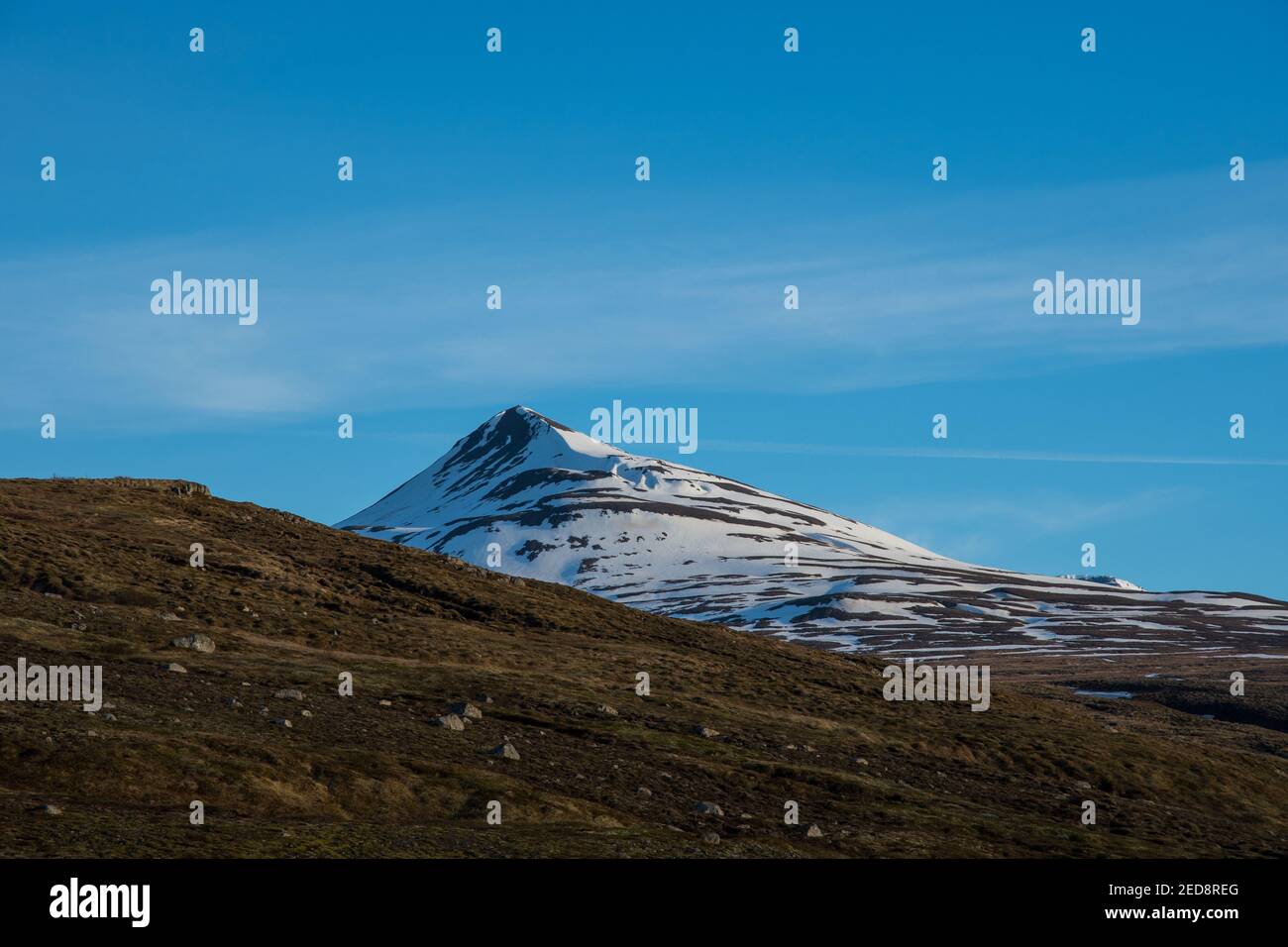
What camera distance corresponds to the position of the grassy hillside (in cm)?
3123

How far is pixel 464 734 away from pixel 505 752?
2721 millimetres

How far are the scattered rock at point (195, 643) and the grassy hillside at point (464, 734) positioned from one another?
58cm

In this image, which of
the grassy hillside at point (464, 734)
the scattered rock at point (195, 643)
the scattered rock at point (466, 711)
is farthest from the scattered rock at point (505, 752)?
the scattered rock at point (195, 643)

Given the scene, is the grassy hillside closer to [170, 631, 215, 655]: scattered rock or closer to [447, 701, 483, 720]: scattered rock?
[170, 631, 215, 655]: scattered rock

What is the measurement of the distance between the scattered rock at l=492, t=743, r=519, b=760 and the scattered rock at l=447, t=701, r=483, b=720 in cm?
439

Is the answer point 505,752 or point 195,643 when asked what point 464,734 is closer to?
point 505,752

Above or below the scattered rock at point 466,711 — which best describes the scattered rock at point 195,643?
above

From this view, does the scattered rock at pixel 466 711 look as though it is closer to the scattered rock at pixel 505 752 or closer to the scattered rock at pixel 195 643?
the scattered rock at pixel 505 752

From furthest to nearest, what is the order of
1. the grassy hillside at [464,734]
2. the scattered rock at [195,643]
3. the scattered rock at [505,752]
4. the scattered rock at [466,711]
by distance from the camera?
the scattered rock at [195,643]
the scattered rock at [466,711]
the scattered rock at [505,752]
the grassy hillside at [464,734]

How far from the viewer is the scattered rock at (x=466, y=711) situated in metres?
44.9

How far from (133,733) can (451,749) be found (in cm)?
933

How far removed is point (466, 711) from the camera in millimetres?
45219

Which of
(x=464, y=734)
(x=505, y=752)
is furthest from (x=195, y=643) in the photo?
(x=505, y=752)
